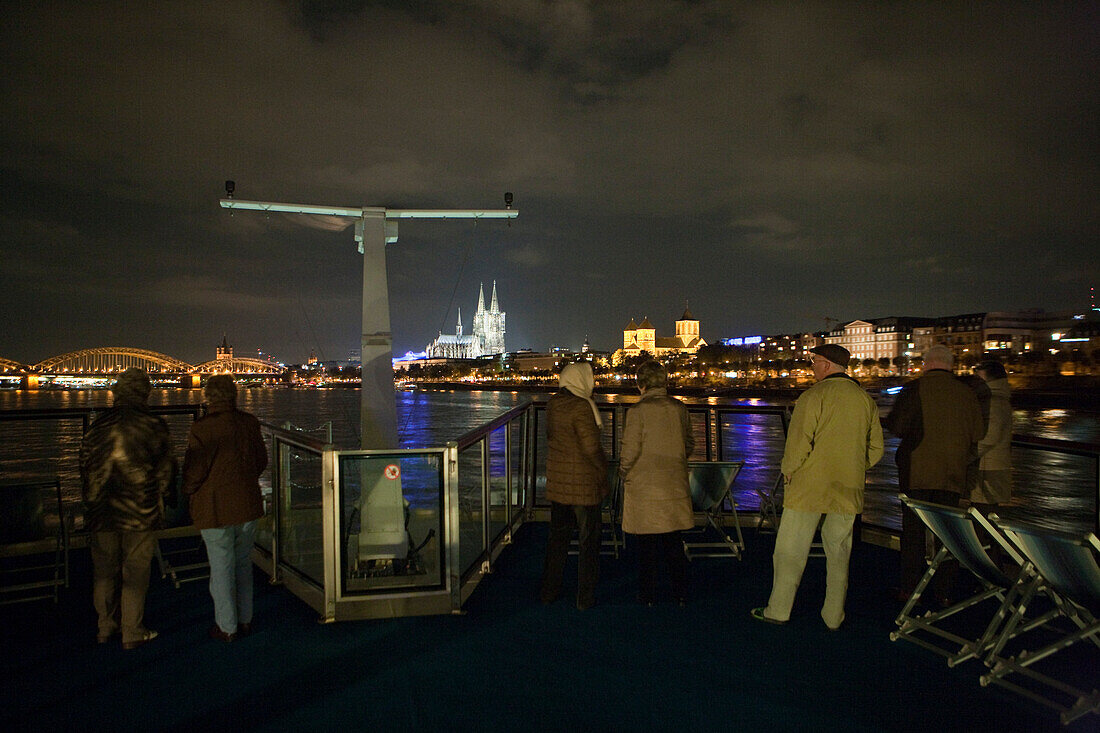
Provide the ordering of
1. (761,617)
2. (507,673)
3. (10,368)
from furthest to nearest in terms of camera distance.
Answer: (10,368)
(761,617)
(507,673)

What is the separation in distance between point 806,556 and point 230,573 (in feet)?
12.1

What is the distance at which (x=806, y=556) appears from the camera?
177 inches

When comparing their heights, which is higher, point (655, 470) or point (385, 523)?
point (655, 470)

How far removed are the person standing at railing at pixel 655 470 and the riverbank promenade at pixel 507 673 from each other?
22.7 inches

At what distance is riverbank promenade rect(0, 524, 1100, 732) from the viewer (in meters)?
3.37

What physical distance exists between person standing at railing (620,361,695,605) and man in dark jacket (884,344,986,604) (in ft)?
5.07

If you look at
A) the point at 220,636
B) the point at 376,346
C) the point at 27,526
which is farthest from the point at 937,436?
the point at 27,526

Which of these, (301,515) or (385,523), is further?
(301,515)

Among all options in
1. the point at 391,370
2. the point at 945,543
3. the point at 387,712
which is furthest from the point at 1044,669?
the point at 391,370

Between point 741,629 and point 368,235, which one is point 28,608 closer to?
point 368,235

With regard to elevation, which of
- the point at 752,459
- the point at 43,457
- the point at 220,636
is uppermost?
the point at 220,636

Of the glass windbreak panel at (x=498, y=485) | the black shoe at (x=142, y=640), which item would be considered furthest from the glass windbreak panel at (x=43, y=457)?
the black shoe at (x=142, y=640)

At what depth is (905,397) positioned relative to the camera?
5078 millimetres

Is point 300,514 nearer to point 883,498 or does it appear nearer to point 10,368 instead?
point 883,498
